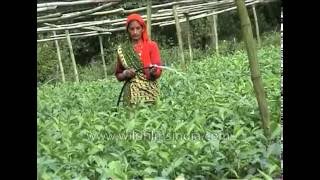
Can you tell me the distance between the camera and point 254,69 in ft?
6.44

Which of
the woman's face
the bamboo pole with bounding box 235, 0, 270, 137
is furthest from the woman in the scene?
the bamboo pole with bounding box 235, 0, 270, 137

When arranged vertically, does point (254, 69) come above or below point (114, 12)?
below

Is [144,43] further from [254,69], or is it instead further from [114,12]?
[254,69]

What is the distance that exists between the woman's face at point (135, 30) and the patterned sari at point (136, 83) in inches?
1.5

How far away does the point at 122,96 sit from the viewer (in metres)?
2.08

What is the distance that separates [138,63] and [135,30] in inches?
4.2

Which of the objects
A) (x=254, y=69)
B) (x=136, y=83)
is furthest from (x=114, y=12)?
(x=254, y=69)

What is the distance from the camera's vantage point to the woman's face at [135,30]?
6.50 feet

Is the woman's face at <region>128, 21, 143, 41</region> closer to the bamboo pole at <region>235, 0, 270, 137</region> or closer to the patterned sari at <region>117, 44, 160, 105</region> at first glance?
the patterned sari at <region>117, 44, 160, 105</region>

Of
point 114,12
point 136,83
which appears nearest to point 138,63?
point 136,83

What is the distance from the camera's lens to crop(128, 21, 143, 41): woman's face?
1.98m
